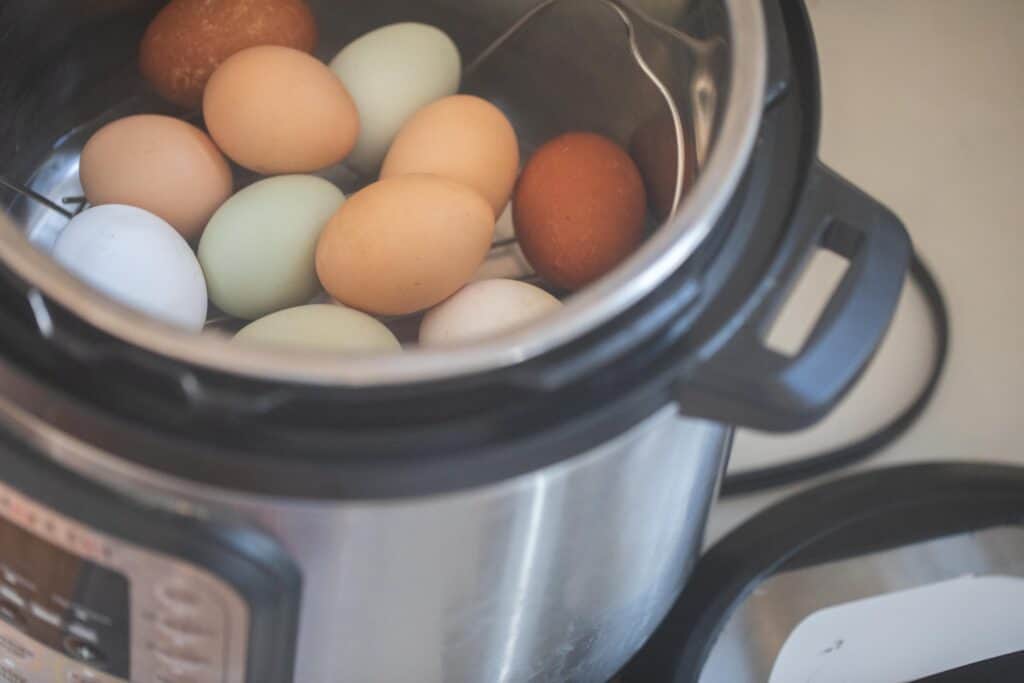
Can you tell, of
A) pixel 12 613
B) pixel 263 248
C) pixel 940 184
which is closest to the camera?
pixel 12 613

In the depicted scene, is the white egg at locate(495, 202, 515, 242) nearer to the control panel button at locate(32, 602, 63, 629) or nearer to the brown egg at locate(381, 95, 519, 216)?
the brown egg at locate(381, 95, 519, 216)

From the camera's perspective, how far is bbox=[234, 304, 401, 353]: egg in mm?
642

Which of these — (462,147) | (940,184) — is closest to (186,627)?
(462,147)

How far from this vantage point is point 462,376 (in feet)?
1.55

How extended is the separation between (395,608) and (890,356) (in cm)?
58

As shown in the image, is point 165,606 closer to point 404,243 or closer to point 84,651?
point 84,651

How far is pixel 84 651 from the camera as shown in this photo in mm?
584

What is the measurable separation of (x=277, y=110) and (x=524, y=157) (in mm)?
202

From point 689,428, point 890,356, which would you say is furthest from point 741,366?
point 890,356

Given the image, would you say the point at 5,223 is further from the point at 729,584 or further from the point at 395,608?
the point at 729,584

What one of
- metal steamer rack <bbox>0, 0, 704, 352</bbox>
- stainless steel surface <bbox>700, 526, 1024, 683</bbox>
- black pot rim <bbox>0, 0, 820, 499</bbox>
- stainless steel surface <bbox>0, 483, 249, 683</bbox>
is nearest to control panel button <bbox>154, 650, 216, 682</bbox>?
stainless steel surface <bbox>0, 483, 249, 683</bbox>

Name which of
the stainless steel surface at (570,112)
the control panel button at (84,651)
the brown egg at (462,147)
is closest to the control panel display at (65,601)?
the control panel button at (84,651)

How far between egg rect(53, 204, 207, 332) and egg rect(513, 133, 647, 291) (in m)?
0.21

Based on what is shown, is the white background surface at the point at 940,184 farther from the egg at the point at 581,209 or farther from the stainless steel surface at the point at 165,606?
the stainless steel surface at the point at 165,606
